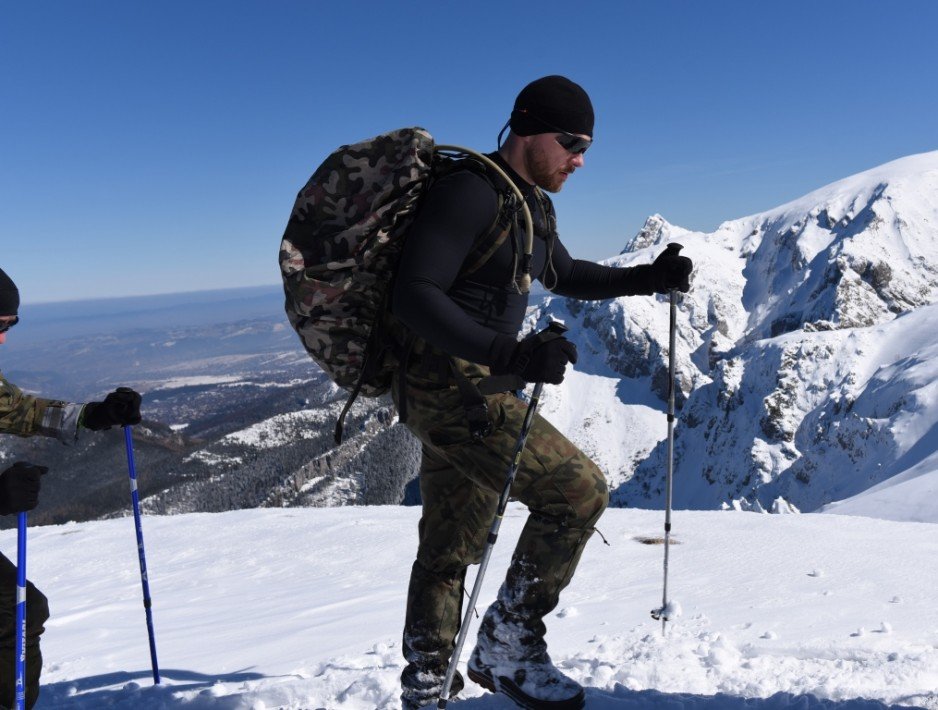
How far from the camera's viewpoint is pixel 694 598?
6906mm

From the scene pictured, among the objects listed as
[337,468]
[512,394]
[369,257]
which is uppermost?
[369,257]

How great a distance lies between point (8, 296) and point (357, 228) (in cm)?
296

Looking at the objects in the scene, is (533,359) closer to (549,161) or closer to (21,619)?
(549,161)

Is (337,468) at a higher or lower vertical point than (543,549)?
lower

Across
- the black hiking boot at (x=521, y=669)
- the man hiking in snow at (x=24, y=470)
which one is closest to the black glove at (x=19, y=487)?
the man hiking in snow at (x=24, y=470)

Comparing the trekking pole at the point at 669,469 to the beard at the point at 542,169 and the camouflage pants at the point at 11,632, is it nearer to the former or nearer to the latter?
the beard at the point at 542,169

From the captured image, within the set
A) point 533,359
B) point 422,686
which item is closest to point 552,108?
point 533,359

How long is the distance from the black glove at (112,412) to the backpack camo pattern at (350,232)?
2401 mm

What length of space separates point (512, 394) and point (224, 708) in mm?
3500

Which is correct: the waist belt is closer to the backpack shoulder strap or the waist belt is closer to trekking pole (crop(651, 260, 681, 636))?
the backpack shoulder strap

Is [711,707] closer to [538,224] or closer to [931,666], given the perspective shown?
[931,666]

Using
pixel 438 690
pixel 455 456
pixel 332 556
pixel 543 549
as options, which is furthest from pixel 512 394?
pixel 332 556

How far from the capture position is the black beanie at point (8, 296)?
454cm

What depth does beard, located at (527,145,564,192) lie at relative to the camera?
3.60 metres
